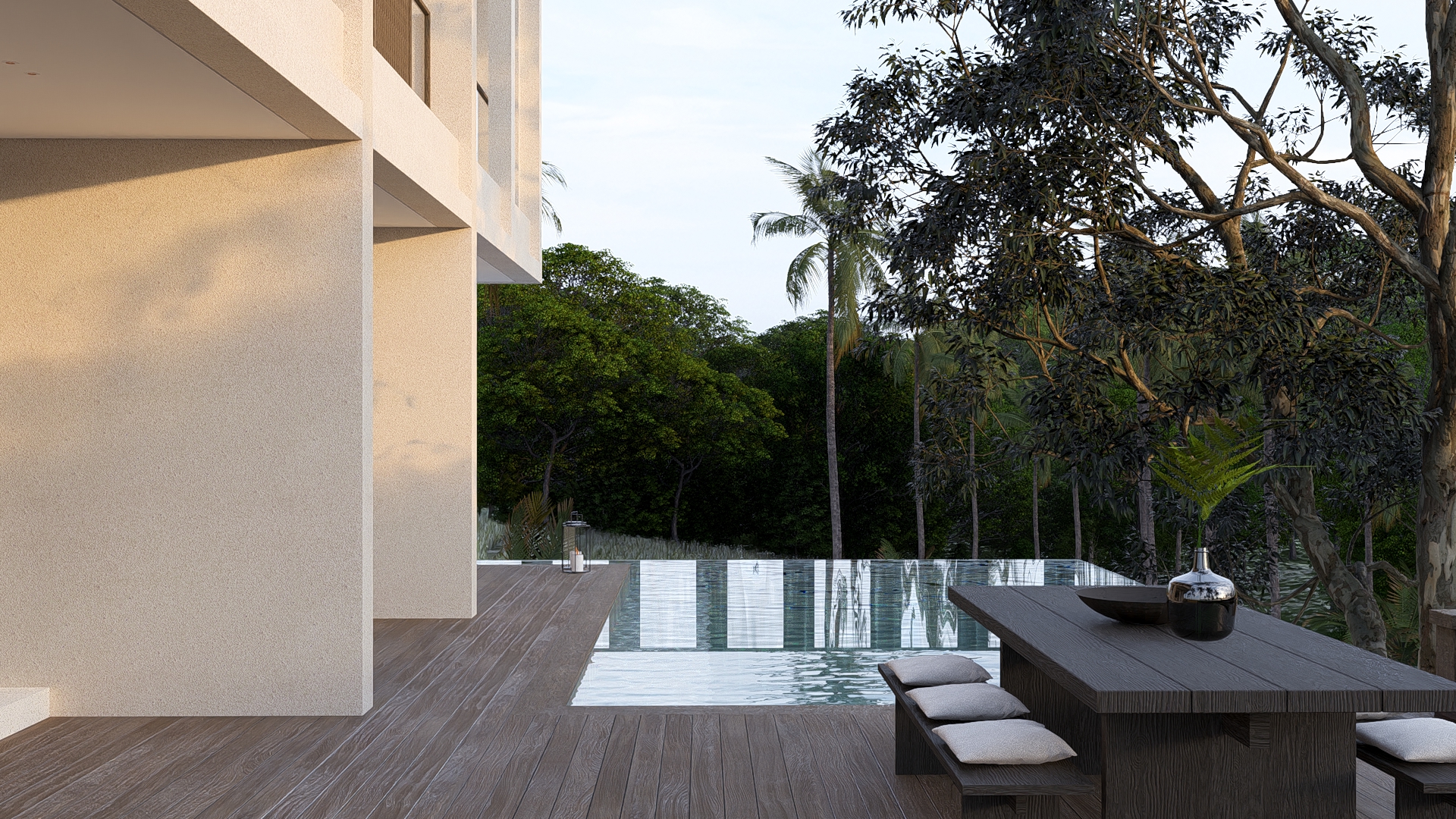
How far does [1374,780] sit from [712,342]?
21.6 meters

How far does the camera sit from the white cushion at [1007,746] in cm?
270

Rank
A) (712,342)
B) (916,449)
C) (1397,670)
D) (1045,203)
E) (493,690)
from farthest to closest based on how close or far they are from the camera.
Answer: (712,342) → (916,449) → (1045,203) → (493,690) → (1397,670)

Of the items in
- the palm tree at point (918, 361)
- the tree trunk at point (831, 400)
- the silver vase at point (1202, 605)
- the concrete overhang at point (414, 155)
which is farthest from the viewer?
the palm tree at point (918, 361)

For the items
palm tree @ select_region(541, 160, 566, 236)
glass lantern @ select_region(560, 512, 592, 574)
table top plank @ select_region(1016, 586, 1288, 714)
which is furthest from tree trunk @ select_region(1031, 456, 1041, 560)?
palm tree @ select_region(541, 160, 566, 236)

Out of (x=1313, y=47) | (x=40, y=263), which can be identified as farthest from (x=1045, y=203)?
(x=40, y=263)

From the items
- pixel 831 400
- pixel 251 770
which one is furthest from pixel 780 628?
pixel 831 400

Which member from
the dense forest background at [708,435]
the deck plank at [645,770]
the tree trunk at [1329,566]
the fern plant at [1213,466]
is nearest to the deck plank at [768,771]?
the deck plank at [645,770]

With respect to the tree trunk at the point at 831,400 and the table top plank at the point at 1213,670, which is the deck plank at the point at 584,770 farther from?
the tree trunk at the point at 831,400

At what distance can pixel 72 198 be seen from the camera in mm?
4613

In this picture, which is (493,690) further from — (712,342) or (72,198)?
(712,342)

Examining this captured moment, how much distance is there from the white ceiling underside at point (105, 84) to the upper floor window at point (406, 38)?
168cm

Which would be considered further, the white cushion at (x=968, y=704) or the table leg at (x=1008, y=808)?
the white cushion at (x=968, y=704)

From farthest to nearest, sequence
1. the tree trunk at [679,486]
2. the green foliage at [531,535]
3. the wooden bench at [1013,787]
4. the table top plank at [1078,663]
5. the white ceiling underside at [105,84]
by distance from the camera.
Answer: the tree trunk at [679,486], the green foliage at [531,535], the white ceiling underside at [105,84], the wooden bench at [1013,787], the table top plank at [1078,663]

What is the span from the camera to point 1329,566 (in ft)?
29.4
